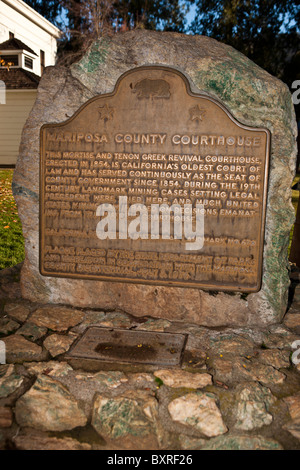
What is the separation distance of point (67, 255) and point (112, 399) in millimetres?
1470

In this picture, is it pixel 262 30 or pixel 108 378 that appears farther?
pixel 262 30

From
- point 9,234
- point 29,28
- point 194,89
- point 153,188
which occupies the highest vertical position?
point 29,28

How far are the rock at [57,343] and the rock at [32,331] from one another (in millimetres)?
98

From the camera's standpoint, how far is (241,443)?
2.03 metres

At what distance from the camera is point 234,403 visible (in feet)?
7.56

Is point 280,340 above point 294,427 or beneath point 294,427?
above

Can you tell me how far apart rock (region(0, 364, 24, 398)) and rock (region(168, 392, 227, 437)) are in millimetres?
938

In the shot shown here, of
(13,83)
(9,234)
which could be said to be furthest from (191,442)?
(13,83)

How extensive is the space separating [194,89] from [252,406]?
226cm

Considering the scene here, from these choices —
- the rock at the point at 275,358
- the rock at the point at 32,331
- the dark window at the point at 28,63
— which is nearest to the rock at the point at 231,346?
the rock at the point at 275,358

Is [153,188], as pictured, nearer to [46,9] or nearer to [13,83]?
[13,83]

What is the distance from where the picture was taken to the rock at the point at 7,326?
10.2ft

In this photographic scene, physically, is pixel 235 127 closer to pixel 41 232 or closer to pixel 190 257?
pixel 190 257

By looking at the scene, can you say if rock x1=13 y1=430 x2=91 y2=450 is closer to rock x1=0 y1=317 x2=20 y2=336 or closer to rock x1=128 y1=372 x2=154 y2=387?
rock x1=128 y1=372 x2=154 y2=387
